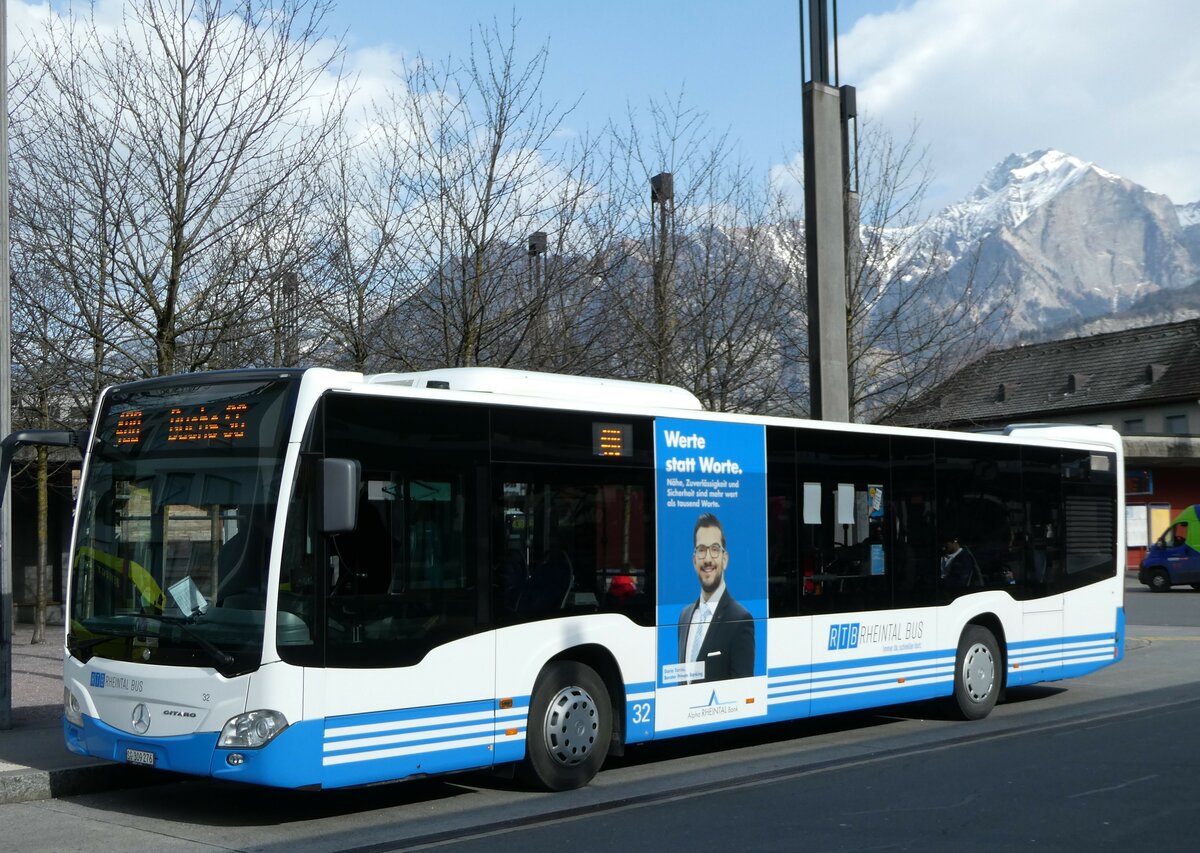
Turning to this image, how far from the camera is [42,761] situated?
9.86 m

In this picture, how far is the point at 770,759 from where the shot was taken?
36.2 feet

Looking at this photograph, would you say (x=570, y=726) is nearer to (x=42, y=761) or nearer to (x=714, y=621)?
(x=714, y=621)

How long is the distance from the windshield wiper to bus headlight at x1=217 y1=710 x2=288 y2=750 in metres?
0.34

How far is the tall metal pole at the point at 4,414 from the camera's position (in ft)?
37.3

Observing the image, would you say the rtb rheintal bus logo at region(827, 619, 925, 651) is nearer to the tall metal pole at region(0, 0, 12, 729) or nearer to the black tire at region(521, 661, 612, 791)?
the black tire at region(521, 661, 612, 791)

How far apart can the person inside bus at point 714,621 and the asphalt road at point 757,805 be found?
808 mm

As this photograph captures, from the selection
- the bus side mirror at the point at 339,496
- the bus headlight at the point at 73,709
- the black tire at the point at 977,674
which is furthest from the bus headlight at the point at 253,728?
the black tire at the point at 977,674

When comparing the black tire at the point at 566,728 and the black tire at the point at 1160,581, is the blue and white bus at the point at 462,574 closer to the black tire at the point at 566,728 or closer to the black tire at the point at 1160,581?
the black tire at the point at 566,728

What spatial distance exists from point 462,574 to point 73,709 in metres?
2.72

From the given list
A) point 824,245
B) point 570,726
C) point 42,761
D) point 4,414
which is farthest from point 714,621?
point 824,245

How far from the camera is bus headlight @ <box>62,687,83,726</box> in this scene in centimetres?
891

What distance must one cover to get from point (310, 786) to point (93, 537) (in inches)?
91.9

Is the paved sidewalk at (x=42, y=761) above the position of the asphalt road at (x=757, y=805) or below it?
above

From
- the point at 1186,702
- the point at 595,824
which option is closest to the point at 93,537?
the point at 595,824
